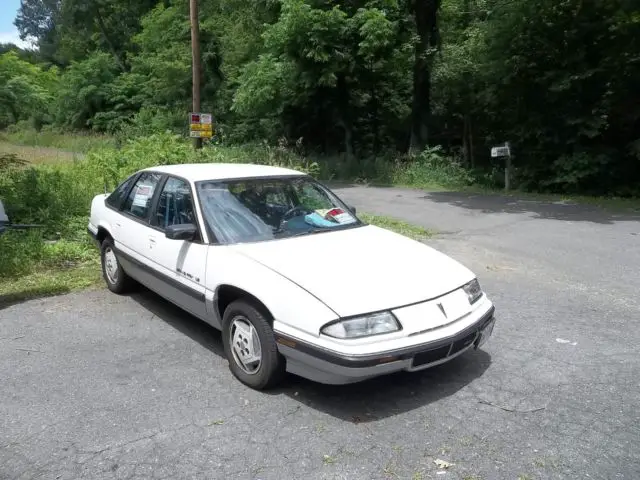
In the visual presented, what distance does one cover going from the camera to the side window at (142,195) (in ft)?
17.7

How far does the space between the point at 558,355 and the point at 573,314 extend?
1.18 meters

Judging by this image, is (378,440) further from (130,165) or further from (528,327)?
(130,165)

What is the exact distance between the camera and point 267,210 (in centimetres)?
479

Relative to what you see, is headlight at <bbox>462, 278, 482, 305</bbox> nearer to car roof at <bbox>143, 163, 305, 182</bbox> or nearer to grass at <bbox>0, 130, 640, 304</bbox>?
car roof at <bbox>143, 163, 305, 182</bbox>

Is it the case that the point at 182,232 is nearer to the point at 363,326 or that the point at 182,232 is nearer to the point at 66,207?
the point at 363,326

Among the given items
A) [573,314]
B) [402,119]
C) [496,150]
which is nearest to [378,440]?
[573,314]

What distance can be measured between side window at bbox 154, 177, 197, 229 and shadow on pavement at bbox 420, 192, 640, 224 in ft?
28.3

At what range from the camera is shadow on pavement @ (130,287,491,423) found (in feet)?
12.0

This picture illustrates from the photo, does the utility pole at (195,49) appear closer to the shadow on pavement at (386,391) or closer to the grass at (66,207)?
the grass at (66,207)

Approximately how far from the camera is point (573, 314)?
549 centimetres

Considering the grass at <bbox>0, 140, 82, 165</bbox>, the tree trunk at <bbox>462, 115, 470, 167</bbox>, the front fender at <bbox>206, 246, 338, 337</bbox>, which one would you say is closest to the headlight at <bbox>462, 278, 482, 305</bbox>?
the front fender at <bbox>206, 246, 338, 337</bbox>

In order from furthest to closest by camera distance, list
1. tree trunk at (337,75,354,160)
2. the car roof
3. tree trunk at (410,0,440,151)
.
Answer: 1. tree trunk at (337,75,354,160)
2. tree trunk at (410,0,440,151)
3. the car roof

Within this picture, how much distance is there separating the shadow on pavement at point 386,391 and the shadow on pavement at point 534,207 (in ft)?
26.4

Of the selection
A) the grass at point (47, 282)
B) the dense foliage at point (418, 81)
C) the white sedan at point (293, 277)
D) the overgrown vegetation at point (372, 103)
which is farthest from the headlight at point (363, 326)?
the dense foliage at point (418, 81)
